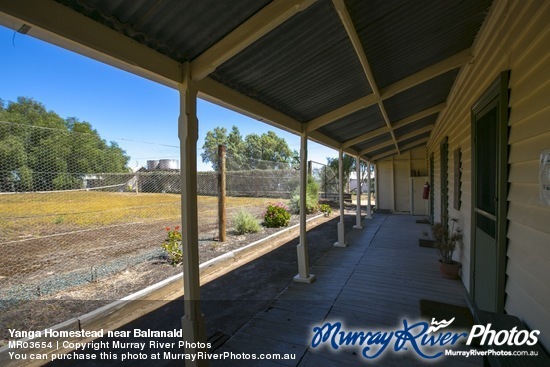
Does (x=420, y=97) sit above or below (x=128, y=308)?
above

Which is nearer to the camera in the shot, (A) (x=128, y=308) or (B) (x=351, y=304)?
(A) (x=128, y=308)

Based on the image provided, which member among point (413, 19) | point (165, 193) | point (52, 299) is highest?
point (413, 19)

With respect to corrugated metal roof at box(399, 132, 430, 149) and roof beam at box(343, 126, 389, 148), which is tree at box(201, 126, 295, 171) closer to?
corrugated metal roof at box(399, 132, 430, 149)

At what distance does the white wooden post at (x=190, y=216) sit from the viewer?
1962mm

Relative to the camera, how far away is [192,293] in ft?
6.73

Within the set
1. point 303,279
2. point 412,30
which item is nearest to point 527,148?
point 412,30

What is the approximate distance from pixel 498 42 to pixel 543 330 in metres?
2.10

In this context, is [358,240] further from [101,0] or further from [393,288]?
[101,0]

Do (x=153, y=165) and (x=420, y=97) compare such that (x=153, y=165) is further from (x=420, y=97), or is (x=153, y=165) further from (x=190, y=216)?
(x=420, y=97)

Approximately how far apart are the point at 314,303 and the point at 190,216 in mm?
2036

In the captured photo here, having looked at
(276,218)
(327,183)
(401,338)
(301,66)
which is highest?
(301,66)

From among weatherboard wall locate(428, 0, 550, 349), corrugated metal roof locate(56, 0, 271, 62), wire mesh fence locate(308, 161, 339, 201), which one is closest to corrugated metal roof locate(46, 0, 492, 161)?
corrugated metal roof locate(56, 0, 271, 62)

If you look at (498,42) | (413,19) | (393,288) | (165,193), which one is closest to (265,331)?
(393,288)

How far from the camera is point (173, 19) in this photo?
151 cm
